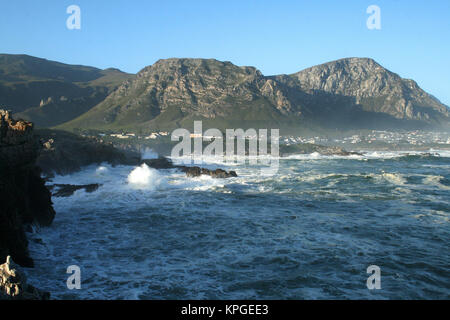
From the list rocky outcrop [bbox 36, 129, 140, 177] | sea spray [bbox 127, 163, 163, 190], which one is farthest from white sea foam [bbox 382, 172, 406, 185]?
rocky outcrop [bbox 36, 129, 140, 177]

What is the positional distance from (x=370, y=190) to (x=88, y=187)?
2483cm

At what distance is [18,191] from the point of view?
17.4 m

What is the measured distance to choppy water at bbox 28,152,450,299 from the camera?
12234mm

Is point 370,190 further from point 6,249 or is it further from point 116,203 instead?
point 6,249

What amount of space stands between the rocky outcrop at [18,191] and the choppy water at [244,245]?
0.97 meters

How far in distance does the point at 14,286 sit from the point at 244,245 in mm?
9798

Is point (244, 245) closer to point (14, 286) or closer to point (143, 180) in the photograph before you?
point (14, 286)

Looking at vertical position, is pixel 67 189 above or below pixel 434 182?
above

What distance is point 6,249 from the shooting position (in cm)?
1273

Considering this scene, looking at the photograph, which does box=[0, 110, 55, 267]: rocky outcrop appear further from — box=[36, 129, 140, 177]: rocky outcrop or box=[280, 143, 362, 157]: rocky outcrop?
box=[280, 143, 362, 157]: rocky outcrop

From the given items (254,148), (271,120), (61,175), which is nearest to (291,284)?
(61,175)

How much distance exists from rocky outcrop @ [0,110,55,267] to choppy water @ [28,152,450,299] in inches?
38.2

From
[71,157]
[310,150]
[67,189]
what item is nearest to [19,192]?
[67,189]

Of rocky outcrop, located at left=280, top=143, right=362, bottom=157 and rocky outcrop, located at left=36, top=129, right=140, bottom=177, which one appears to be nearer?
rocky outcrop, located at left=36, top=129, right=140, bottom=177
